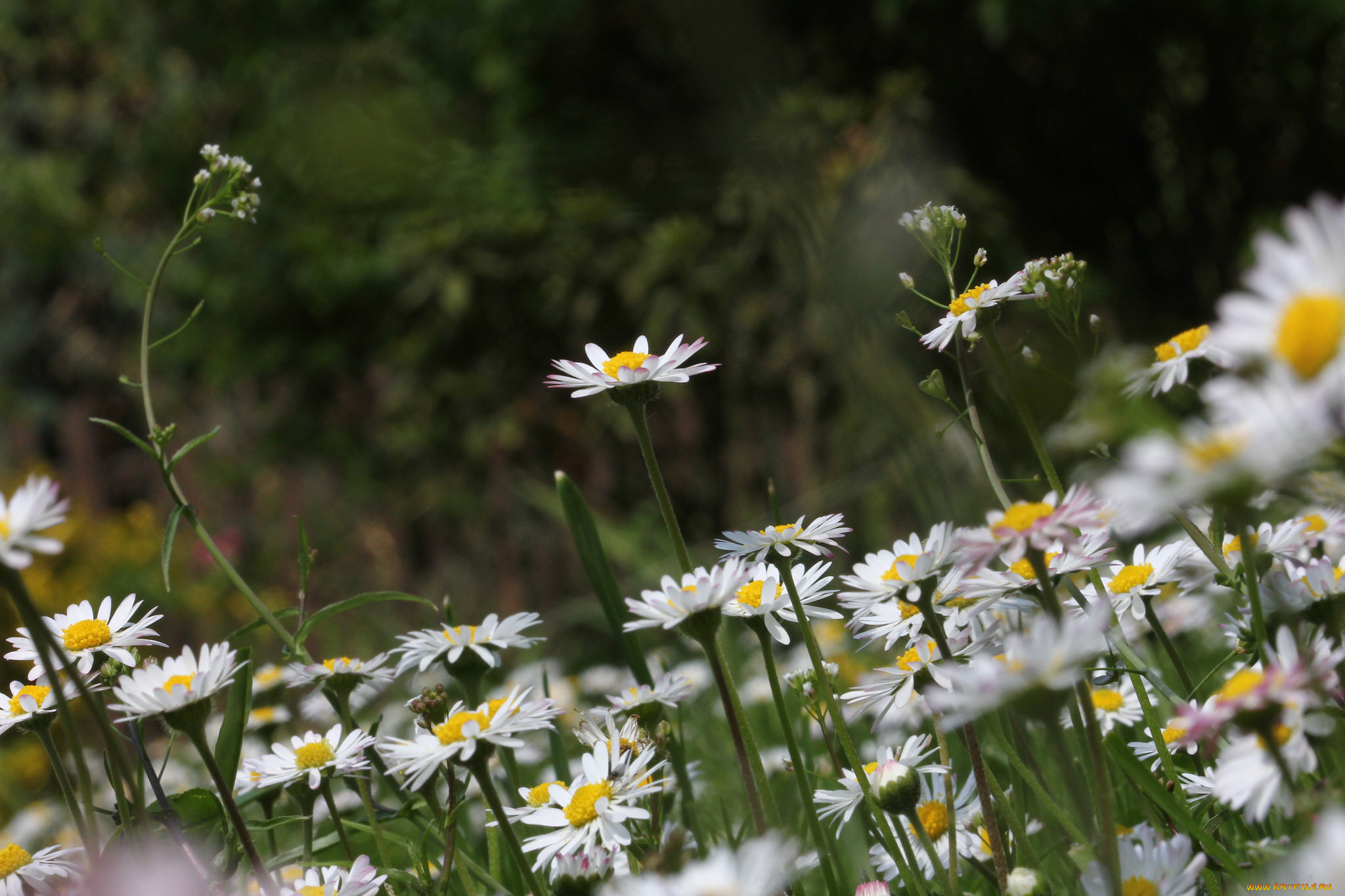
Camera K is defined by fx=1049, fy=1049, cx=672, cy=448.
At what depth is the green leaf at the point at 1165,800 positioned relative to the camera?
0.49m

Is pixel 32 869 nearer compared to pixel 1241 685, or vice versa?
pixel 1241 685

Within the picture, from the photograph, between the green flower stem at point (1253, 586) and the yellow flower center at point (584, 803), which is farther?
the yellow flower center at point (584, 803)

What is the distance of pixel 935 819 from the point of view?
660 mm

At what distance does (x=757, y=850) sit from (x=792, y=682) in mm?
436

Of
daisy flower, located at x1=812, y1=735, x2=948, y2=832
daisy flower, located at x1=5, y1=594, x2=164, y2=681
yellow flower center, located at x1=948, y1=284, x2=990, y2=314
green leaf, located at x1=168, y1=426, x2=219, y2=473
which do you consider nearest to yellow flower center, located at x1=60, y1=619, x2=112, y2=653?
daisy flower, located at x1=5, y1=594, x2=164, y2=681

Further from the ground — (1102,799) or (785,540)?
(785,540)

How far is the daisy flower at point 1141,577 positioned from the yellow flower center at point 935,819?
166mm

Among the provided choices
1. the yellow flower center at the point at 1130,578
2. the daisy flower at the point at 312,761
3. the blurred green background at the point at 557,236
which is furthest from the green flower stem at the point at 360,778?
the blurred green background at the point at 557,236

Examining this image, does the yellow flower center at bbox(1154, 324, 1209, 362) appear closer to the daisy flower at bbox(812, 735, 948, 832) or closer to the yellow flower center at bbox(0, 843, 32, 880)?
the daisy flower at bbox(812, 735, 948, 832)

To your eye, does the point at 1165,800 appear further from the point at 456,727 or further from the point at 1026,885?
the point at 456,727

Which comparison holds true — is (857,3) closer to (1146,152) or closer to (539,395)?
(1146,152)

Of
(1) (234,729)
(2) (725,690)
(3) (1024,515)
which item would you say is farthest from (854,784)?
(1) (234,729)

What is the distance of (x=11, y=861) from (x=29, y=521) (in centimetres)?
34

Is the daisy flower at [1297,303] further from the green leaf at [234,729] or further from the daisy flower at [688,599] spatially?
the green leaf at [234,729]
